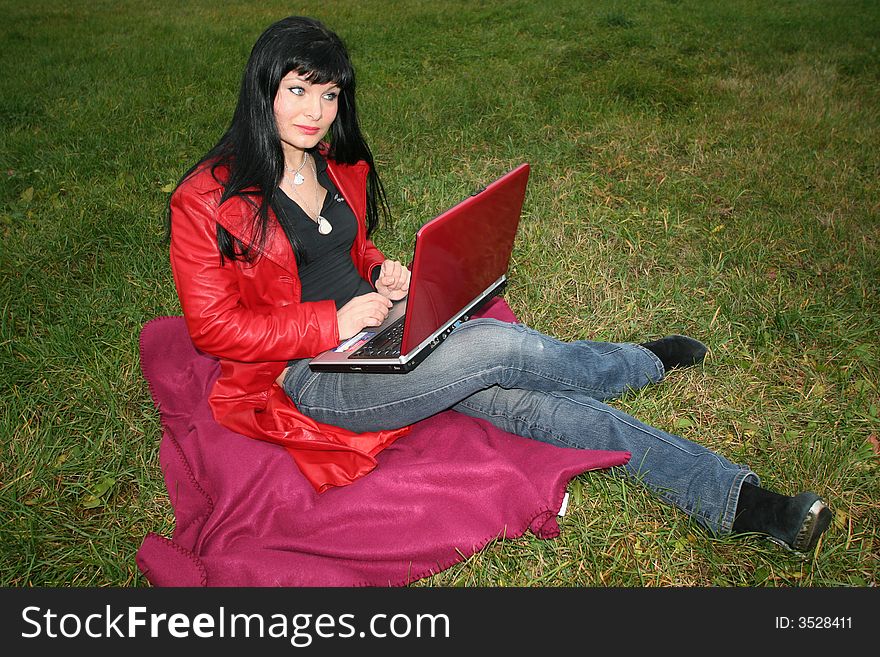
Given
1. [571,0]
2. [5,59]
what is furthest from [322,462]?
[571,0]

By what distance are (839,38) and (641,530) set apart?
790 centimetres

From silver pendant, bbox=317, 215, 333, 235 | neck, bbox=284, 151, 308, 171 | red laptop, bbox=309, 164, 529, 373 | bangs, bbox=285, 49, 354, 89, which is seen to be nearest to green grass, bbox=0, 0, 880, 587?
Answer: red laptop, bbox=309, 164, 529, 373

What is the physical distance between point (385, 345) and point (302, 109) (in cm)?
89

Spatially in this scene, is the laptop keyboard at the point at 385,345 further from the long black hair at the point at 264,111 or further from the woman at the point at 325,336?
the long black hair at the point at 264,111

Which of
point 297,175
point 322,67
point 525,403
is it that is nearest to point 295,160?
point 297,175

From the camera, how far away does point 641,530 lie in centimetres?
254

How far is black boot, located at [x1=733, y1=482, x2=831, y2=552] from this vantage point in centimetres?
233

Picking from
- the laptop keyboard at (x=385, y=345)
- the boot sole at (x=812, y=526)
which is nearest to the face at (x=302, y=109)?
the laptop keyboard at (x=385, y=345)

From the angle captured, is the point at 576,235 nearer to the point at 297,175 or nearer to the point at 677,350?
the point at 677,350

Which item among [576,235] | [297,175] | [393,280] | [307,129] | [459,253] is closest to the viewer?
[459,253]

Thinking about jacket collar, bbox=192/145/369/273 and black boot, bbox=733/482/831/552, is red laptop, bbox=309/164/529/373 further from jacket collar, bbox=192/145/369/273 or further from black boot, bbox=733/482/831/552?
black boot, bbox=733/482/831/552

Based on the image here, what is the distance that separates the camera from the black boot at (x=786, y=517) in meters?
2.33

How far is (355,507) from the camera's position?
259cm

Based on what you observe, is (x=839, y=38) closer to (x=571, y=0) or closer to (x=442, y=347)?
(x=571, y=0)
